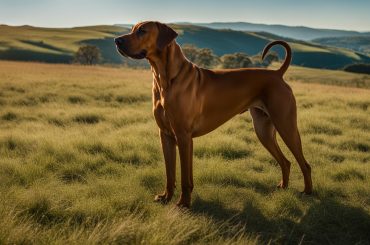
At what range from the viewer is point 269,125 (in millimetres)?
5578

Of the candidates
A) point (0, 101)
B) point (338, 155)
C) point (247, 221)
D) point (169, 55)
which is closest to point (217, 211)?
point (247, 221)

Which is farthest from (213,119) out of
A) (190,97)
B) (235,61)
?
(235,61)

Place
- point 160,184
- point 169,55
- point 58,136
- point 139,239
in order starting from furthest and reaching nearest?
point 58,136
point 160,184
point 169,55
point 139,239

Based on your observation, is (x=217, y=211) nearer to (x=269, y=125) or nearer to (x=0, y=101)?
(x=269, y=125)

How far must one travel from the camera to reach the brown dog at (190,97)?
4.28 metres

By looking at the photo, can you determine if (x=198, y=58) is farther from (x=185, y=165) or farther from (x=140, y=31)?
(x=140, y=31)

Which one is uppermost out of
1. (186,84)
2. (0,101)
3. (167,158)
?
(186,84)

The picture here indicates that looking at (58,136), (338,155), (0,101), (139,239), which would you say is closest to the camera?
(139,239)

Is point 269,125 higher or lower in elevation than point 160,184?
higher

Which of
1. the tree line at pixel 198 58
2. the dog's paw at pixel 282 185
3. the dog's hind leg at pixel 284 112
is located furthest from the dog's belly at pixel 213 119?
the tree line at pixel 198 58

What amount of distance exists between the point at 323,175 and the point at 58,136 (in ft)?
16.4

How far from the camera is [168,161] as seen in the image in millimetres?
4949

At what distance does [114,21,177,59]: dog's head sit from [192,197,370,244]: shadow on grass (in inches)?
74.7

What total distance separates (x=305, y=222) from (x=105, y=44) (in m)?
114
